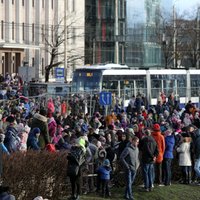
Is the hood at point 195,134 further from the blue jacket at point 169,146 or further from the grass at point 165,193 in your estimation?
the grass at point 165,193

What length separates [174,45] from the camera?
317 ft

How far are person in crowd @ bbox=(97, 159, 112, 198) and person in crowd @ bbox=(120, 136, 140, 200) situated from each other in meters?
0.46

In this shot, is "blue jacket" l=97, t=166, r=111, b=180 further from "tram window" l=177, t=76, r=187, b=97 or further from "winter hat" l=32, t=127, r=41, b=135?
"tram window" l=177, t=76, r=187, b=97

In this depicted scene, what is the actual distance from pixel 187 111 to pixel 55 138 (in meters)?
16.5

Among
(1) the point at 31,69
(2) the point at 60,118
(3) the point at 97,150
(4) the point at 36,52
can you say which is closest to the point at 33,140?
(3) the point at 97,150

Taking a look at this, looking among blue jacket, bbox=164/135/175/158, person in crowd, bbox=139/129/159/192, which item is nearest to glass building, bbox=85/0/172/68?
blue jacket, bbox=164/135/175/158

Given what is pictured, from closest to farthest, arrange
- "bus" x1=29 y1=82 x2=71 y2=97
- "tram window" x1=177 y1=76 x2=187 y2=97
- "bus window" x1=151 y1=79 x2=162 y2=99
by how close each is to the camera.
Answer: "bus" x1=29 y1=82 x2=71 y2=97 → "bus window" x1=151 y1=79 x2=162 y2=99 → "tram window" x1=177 y1=76 x2=187 y2=97

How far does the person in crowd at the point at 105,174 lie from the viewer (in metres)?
22.0

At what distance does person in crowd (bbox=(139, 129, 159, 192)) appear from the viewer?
22.7 meters

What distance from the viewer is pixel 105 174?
72.1 ft

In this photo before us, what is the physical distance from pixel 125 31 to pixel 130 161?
82.6m

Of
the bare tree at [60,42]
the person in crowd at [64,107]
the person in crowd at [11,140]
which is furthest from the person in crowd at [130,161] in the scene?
the bare tree at [60,42]

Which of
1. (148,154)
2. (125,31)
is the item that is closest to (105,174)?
(148,154)

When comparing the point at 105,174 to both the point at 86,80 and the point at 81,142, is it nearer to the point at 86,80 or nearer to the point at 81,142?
the point at 81,142
